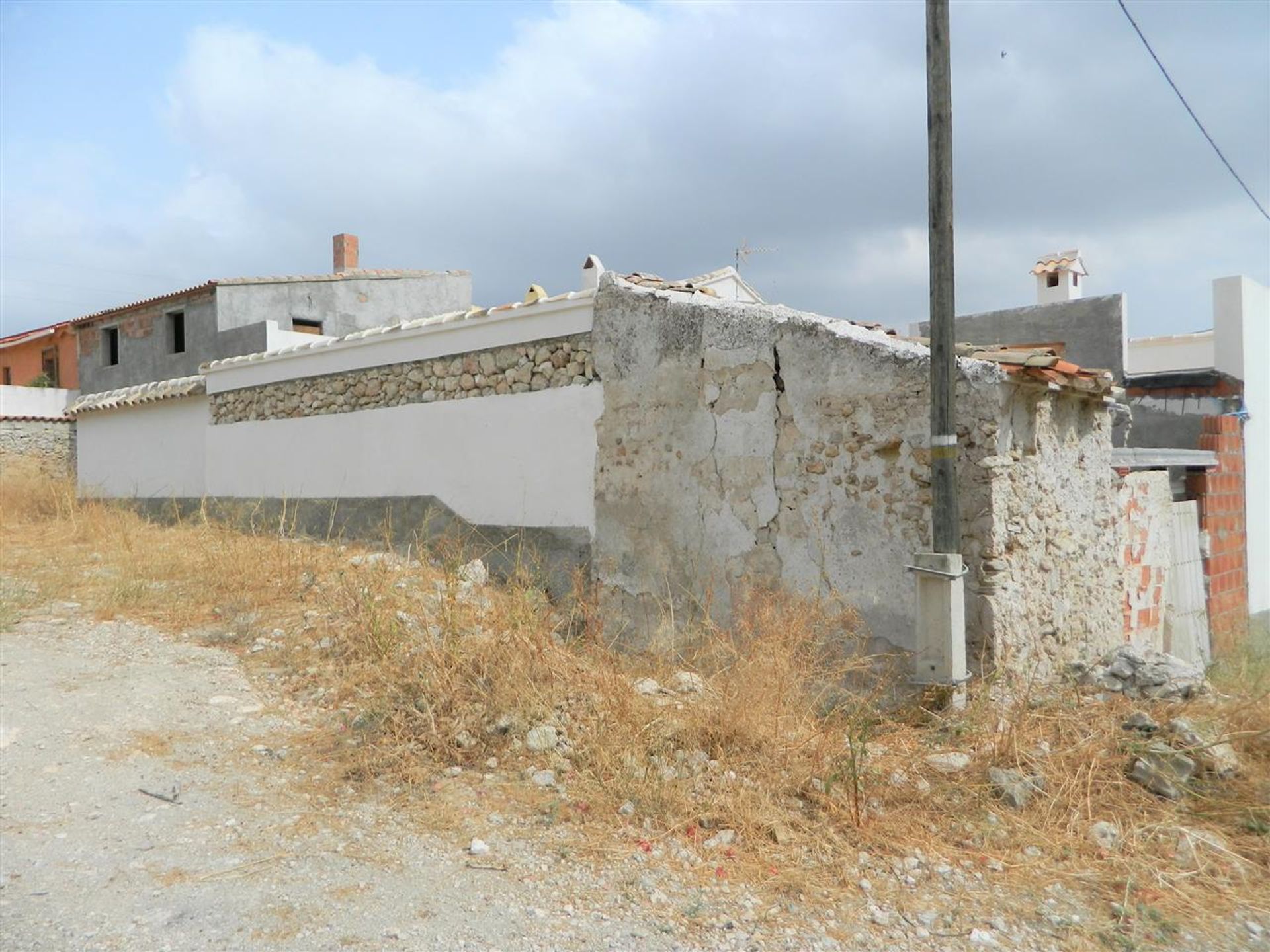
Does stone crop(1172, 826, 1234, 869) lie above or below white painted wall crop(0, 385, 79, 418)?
below

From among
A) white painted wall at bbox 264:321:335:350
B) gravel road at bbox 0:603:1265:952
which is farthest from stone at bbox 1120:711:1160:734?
A: white painted wall at bbox 264:321:335:350

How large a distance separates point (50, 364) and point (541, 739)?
29.1 m

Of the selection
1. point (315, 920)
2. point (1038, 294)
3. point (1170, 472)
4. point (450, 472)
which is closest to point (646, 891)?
point (315, 920)

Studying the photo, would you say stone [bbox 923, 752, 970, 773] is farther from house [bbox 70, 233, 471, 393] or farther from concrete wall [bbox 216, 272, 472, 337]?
concrete wall [bbox 216, 272, 472, 337]

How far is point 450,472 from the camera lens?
938 centimetres

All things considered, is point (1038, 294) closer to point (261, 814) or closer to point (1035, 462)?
point (1035, 462)

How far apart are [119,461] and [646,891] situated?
14986 mm

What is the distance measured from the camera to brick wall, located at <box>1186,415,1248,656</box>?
1052cm

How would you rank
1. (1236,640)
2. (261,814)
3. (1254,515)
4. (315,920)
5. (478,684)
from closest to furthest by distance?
(315,920) → (261,814) → (478,684) → (1236,640) → (1254,515)

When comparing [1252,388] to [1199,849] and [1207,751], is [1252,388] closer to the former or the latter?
[1207,751]

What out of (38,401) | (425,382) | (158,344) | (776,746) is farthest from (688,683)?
(38,401)

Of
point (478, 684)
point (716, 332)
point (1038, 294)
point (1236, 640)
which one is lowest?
point (1236, 640)

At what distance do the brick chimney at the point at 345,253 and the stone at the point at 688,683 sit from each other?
66.7 ft

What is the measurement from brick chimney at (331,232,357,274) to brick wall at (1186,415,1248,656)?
19633 mm
